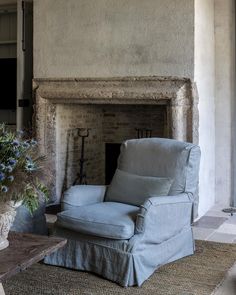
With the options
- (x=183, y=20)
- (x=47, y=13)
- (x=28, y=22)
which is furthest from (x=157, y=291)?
(x=28, y=22)

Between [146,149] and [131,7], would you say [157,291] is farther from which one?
[131,7]

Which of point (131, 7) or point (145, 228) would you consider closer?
point (145, 228)

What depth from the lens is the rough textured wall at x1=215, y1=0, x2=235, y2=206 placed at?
5.81 m

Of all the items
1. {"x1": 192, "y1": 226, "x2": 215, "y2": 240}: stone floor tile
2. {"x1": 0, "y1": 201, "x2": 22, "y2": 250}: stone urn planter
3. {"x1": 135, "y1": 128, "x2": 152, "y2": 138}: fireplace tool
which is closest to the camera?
{"x1": 0, "y1": 201, "x2": 22, "y2": 250}: stone urn planter

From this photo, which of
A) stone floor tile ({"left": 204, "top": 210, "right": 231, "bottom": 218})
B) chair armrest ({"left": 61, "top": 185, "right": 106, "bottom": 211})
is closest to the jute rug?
chair armrest ({"left": 61, "top": 185, "right": 106, "bottom": 211})

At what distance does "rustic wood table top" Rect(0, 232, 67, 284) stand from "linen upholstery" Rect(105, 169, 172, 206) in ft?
3.92

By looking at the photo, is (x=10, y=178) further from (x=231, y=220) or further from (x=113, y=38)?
(x=231, y=220)

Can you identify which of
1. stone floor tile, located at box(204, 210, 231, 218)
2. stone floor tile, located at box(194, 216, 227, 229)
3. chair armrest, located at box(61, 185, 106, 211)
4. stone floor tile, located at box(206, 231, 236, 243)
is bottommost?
stone floor tile, located at box(206, 231, 236, 243)

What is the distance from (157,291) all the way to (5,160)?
57.6 inches

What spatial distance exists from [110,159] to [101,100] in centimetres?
139

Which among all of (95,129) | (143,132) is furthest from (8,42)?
(143,132)

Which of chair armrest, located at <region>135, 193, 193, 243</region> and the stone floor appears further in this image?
the stone floor

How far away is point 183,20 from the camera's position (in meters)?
5.02

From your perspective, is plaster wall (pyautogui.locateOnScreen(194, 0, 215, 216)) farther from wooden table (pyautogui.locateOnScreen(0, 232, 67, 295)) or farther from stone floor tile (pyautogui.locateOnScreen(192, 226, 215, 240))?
wooden table (pyautogui.locateOnScreen(0, 232, 67, 295))
